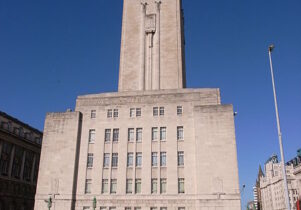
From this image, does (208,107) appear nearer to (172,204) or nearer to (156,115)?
(156,115)

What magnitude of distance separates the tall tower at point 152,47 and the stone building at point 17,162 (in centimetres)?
2616

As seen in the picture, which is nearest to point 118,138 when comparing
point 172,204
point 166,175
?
point 166,175

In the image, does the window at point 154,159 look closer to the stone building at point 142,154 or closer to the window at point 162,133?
the stone building at point 142,154

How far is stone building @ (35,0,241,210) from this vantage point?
41062 millimetres

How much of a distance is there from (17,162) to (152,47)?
3680cm

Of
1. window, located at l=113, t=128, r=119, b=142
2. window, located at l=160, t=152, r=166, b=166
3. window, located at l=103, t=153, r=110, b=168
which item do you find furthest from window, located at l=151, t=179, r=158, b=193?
window, located at l=113, t=128, r=119, b=142

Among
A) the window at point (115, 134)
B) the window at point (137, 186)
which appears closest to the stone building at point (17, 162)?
the window at point (115, 134)

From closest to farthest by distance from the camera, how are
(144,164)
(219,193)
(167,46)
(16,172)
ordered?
(219,193), (144,164), (167,46), (16,172)

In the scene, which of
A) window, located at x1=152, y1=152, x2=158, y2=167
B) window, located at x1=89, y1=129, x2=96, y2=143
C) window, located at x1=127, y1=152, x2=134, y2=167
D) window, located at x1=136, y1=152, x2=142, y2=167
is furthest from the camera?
window, located at x1=89, y1=129, x2=96, y2=143

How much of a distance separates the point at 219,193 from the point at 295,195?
311 ft

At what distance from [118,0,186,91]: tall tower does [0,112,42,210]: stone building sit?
26159mm

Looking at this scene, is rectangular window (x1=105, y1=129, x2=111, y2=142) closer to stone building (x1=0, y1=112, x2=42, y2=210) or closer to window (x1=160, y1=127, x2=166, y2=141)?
window (x1=160, y1=127, x2=166, y2=141)

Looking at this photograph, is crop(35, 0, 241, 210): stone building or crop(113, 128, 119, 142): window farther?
crop(113, 128, 119, 142): window

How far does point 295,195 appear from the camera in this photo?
11981 cm
